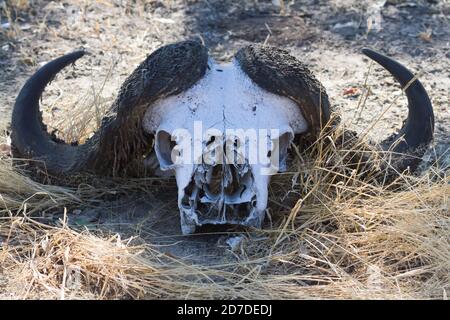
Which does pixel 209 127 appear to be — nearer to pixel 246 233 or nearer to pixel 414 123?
pixel 246 233

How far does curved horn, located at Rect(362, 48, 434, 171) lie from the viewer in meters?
4.19

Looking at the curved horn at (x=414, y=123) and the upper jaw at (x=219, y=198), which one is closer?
the upper jaw at (x=219, y=198)

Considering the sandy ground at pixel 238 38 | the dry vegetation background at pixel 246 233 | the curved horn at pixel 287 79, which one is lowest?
the sandy ground at pixel 238 38

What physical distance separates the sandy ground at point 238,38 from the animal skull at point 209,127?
3.07 ft

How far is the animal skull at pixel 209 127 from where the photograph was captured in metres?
3.82

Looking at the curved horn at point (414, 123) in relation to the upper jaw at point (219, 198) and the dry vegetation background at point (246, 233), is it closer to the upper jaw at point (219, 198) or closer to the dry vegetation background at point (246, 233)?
the dry vegetation background at point (246, 233)

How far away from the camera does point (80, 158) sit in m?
4.20

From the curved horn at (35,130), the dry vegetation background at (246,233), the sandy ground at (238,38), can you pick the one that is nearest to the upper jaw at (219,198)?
the dry vegetation background at (246,233)

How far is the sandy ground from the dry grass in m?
1.08

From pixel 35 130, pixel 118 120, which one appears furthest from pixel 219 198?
pixel 35 130

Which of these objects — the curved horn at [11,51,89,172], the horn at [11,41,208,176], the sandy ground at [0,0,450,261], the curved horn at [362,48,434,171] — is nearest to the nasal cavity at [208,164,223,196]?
the horn at [11,41,208,176]

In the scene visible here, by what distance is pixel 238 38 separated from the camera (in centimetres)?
656

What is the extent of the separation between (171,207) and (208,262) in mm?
581
